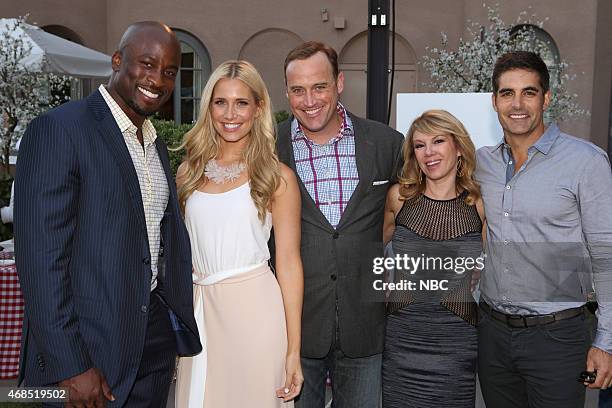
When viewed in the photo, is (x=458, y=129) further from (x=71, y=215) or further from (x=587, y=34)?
(x=587, y=34)

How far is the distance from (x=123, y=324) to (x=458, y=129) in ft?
5.61

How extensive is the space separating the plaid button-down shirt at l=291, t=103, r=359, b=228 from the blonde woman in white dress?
0.84 feet

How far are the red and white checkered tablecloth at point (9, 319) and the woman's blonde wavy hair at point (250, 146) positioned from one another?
2307mm

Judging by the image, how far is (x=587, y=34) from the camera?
38.3 ft

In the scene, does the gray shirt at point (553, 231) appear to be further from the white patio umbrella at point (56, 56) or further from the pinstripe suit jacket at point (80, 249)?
the white patio umbrella at point (56, 56)

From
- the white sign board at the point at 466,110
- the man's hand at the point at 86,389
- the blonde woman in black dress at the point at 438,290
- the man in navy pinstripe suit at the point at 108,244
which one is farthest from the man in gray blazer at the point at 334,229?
the white sign board at the point at 466,110

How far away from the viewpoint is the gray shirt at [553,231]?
2611mm

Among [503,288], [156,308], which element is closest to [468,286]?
[503,288]

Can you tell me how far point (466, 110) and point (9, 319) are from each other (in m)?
3.59

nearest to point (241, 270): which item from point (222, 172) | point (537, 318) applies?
point (222, 172)

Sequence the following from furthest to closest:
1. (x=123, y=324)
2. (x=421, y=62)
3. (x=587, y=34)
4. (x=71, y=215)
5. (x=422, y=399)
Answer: (x=421, y=62) → (x=587, y=34) → (x=422, y=399) → (x=123, y=324) → (x=71, y=215)

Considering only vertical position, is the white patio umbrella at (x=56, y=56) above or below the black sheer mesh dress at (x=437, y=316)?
above

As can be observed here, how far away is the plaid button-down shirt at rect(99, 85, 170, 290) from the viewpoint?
2311 millimetres

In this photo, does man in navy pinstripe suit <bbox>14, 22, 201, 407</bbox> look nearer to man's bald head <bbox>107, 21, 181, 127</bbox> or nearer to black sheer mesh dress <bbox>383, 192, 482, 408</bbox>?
man's bald head <bbox>107, 21, 181, 127</bbox>
